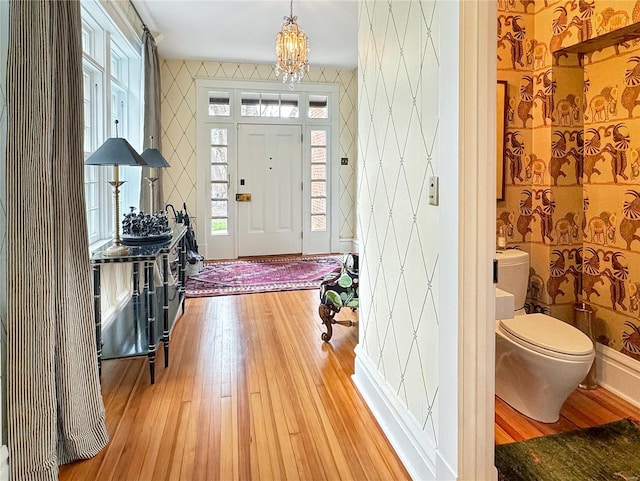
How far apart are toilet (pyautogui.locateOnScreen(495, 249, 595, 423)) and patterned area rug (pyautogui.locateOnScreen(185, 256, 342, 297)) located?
2.10m

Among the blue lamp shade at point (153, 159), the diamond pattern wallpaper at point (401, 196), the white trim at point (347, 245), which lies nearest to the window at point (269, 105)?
the white trim at point (347, 245)

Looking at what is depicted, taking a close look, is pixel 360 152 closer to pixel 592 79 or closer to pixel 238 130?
pixel 592 79

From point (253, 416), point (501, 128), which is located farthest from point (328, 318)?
point (501, 128)

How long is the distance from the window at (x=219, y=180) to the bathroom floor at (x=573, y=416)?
4584 millimetres

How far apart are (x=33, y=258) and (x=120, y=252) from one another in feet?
2.90

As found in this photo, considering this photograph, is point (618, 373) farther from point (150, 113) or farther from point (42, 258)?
point (150, 113)

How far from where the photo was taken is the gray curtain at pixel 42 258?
1.48 meters

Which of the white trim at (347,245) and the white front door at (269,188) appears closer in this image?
the white front door at (269,188)

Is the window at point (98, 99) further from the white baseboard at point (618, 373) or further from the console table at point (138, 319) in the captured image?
the white baseboard at point (618, 373)

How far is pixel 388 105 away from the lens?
6.40ft

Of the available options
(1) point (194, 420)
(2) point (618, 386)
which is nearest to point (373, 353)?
(1) point (194, 420)

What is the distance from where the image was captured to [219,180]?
238 inches

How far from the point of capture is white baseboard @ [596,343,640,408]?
2.27 meters

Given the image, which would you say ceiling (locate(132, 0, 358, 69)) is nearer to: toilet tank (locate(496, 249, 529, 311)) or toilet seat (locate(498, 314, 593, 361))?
toilet tank (locate(496, 249, 529, 311))
